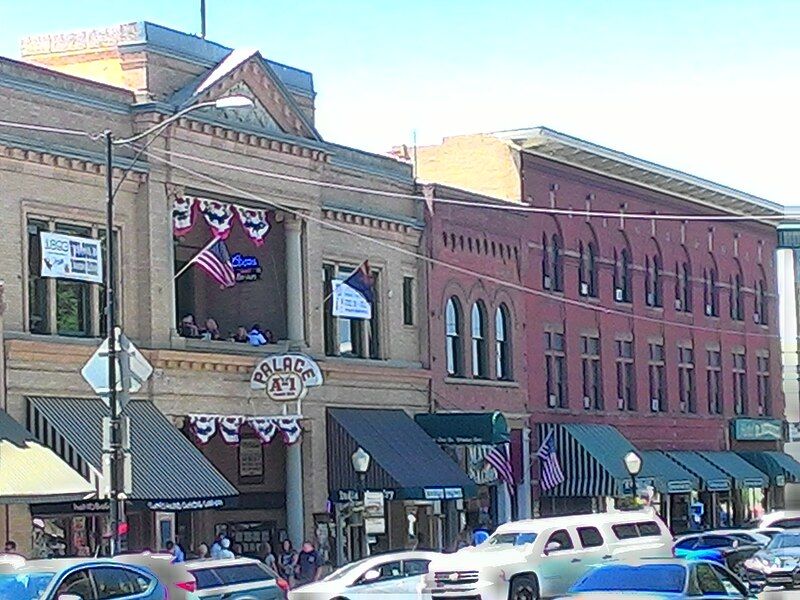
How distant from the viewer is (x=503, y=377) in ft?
165

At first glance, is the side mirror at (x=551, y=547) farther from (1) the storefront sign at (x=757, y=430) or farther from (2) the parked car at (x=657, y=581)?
(1) the storefront sign at (x=757, y=430)

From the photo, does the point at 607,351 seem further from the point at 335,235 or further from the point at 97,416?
the point at 97,416

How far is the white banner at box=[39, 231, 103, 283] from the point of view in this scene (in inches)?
1358

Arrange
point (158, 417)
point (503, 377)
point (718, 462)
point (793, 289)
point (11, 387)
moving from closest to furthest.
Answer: point (11, 387) → point (158, 417) → point (503, 377) → point (718, 462) → point (793, 289)

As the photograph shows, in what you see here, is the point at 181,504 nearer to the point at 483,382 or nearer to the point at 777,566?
the point at 777,566

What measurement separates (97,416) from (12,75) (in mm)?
6816

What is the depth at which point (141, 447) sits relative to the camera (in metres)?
34.8

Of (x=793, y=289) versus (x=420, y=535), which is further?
(x=793, y=289)

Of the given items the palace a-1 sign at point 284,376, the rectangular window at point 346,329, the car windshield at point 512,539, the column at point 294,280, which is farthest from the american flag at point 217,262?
the car windshield at point 512,539

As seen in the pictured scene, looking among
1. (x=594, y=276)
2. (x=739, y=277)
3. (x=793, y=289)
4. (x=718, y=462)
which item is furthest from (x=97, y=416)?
(x=793, y=289)

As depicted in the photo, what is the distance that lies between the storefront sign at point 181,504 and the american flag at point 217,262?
4.98m

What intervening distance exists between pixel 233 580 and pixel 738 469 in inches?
1531

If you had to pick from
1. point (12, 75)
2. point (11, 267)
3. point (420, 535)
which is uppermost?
point (12, 75)

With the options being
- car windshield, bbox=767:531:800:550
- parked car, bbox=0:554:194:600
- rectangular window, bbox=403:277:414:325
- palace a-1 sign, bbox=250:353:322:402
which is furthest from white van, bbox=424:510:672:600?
rectangular window, bbox=403:277:414:325
